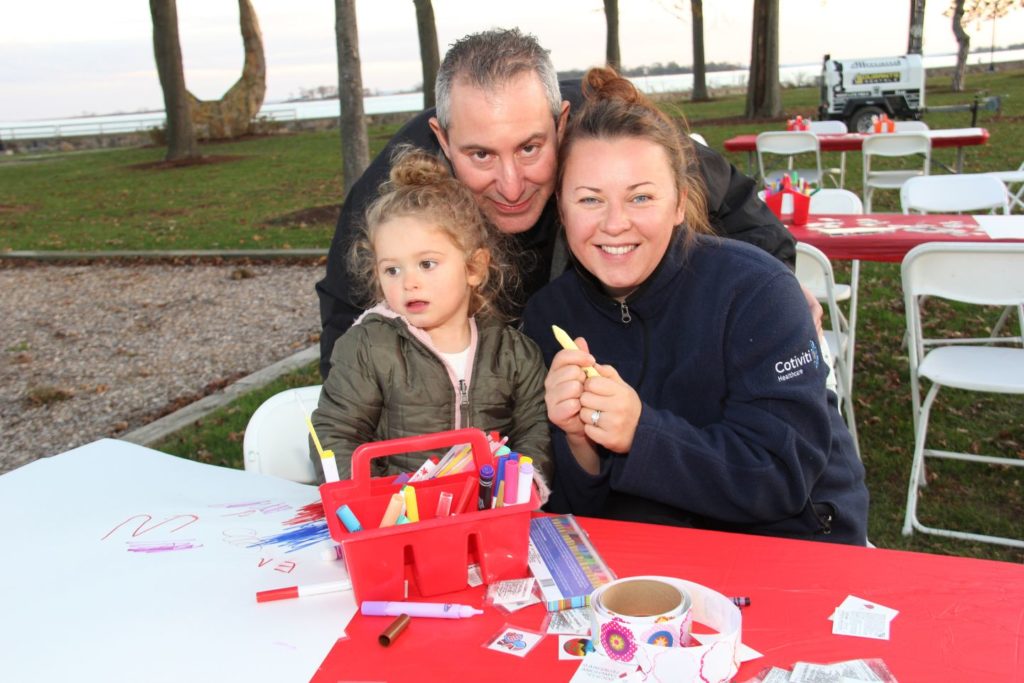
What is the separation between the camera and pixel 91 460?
2121 mm

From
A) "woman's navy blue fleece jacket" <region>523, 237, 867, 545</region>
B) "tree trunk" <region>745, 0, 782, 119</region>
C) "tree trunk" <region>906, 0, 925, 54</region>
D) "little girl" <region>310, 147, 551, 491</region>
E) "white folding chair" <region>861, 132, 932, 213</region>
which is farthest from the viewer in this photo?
"tree trunk" <region>906, 0, 925, 54</region>

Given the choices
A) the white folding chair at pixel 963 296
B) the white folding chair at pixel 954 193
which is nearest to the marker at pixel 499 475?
the white folding chair at pixel 963 296

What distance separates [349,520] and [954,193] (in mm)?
5750

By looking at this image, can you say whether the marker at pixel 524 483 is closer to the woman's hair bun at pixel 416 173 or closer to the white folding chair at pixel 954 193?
the woman's hair bun at pixel 416 173

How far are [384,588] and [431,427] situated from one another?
70cm

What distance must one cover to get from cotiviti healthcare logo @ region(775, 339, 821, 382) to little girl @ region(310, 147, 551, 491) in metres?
0.56

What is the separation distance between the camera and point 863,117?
16.8 meters

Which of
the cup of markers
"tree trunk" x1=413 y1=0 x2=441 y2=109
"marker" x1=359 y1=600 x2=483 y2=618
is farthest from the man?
"tree trunk" x1=413 y1=0 x2=441 y2=109

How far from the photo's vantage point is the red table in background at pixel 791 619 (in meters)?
1.22

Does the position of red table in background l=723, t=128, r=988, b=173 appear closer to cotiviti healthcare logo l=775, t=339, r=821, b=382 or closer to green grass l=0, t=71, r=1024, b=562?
green grass l=0, t=71, r=1024, b=562

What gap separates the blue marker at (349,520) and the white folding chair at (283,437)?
0.97 meters

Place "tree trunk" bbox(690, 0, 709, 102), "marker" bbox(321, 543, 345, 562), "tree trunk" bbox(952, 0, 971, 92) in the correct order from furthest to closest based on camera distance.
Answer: "tree trunk" bbox(952, 0, 971, 92) → "tree trunk" bbox(690, 0, 709, 102) → "marker" bbox(321, 543, 345, 562)

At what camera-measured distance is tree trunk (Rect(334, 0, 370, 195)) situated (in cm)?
942

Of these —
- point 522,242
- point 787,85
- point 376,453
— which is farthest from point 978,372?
point 787,85
